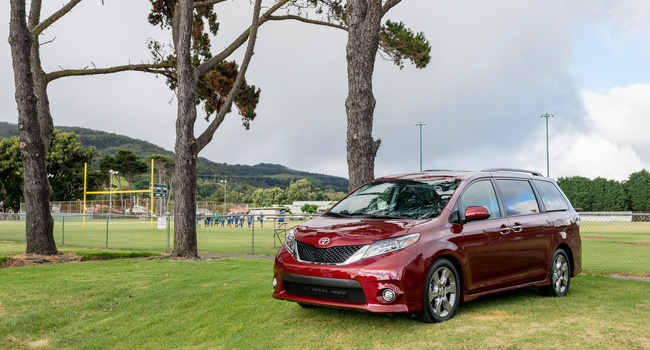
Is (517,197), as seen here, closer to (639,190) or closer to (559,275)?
(559,275)

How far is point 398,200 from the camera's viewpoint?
309 inches

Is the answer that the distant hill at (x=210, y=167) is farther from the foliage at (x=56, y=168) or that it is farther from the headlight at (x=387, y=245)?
the headlight at (x=387, y=245)

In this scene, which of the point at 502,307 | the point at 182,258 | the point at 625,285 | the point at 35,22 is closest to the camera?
the point at 502,307

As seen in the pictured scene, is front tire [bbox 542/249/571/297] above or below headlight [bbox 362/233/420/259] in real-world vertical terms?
below

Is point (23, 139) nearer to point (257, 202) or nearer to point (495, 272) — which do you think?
point (495, 272)

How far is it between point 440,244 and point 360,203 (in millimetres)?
1535

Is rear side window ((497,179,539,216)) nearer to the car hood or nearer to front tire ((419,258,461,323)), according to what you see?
front tire ((419,258,461,323))

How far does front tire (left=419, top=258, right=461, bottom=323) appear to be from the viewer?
6.60 metres

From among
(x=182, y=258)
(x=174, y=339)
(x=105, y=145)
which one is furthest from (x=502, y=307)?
(x=105, y=145)

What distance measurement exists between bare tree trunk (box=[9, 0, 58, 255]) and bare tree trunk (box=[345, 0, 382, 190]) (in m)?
9.57

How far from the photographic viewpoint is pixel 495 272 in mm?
7605

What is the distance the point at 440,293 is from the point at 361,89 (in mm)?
5750

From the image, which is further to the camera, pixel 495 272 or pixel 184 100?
pixel 184 100

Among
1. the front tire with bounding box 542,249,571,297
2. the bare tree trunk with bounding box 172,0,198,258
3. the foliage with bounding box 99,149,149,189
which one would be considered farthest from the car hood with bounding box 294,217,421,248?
the foliage with bounding box 99,149,149,189
